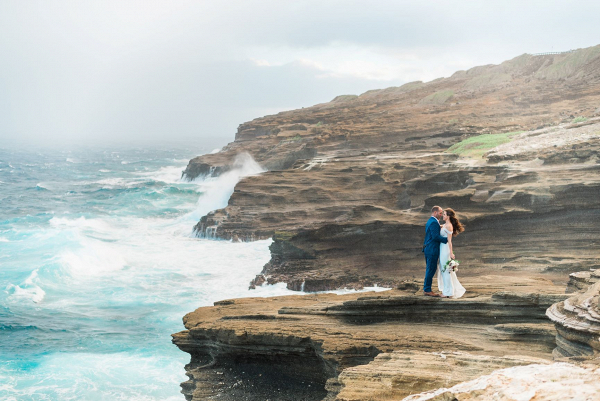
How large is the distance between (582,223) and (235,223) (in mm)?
15523

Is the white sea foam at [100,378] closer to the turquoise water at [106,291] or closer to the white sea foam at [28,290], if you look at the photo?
the turquoise water at [106,291]

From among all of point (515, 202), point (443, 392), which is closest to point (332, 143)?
point (515, 202)

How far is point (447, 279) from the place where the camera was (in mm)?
9328

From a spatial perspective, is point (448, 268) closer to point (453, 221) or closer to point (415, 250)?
point (453, 221)

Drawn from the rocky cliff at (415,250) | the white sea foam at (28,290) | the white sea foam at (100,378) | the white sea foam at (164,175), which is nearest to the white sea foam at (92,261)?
the white sea foam at (28,290)

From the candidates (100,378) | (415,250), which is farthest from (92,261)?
(415,250)

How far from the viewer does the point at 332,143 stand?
35.8 metres

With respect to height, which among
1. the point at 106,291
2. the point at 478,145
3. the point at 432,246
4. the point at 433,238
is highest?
the point at 478,145

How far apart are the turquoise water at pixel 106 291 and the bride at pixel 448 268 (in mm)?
6764

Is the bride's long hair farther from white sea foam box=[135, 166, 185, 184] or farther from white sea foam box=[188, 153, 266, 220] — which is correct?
white sea foam box=[135, 166, 185, 184]

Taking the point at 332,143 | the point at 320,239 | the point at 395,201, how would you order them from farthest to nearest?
1. the point at 332,143
2. the point at 395,201
3. the point at 320,239

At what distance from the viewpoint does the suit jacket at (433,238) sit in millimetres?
9414

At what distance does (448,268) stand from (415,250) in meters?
9.39

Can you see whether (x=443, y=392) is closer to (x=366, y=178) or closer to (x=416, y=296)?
(x=416, y=296)
